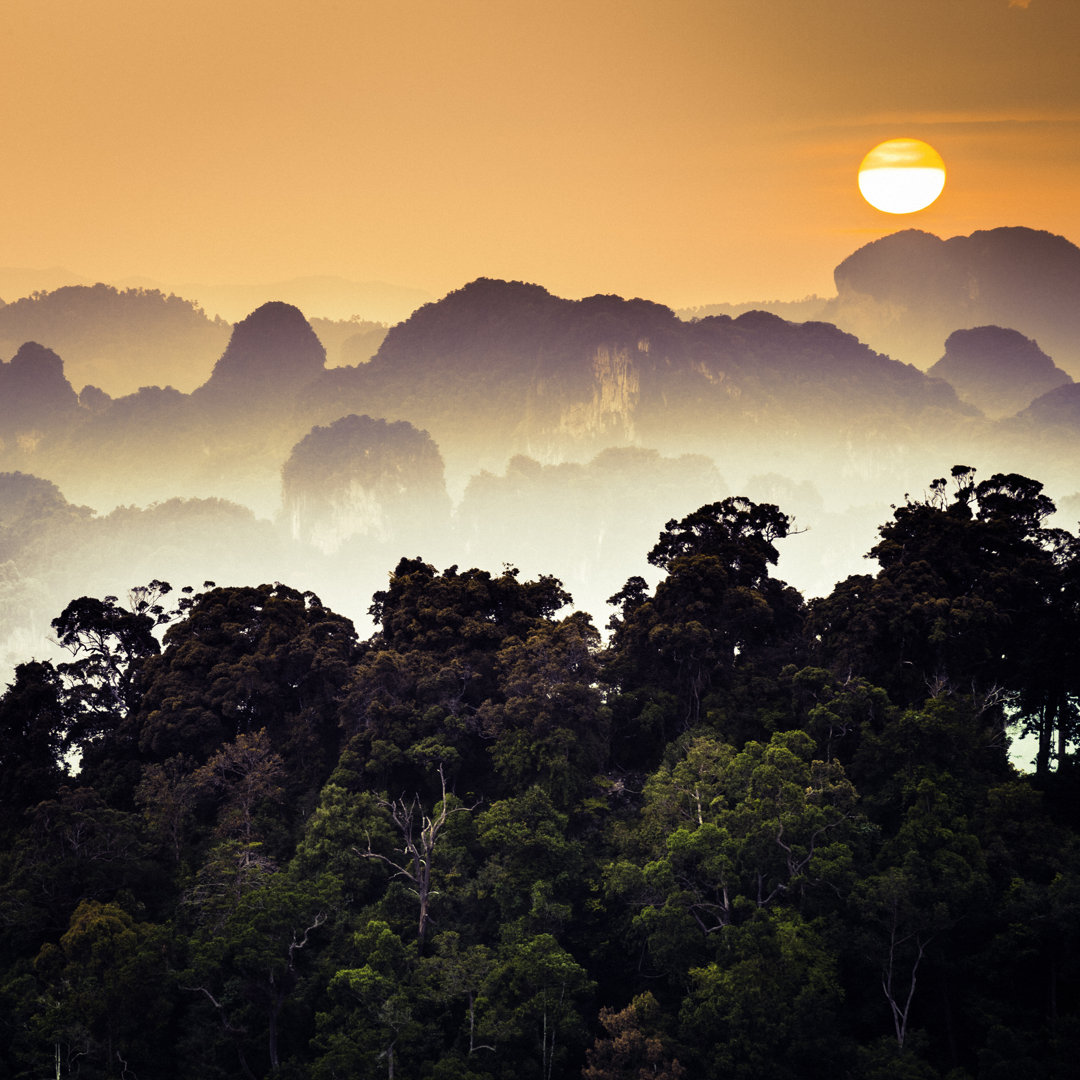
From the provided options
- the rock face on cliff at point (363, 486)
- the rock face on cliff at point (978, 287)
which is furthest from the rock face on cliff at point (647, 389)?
the rock face on cliff at point (978, 287)

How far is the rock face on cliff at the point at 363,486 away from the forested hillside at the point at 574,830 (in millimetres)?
92546

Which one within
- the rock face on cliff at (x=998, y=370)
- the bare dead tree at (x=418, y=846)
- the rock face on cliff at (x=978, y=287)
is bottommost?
the bare dead tree at (x=418, y=846)

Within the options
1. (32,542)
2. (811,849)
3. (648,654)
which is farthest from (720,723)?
(32,542)

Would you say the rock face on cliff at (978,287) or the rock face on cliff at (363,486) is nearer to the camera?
the rock face on cliff at (363,486)

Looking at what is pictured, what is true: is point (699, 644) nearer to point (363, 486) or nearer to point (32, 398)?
point (363, 486)

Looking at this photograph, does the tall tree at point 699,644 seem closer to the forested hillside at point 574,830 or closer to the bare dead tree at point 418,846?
the forested hillside at point 574,830

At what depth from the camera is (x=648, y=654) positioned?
27297mm

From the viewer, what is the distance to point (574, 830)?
75.3ft

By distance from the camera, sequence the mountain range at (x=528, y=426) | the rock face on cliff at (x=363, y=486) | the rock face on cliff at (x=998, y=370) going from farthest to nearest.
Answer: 1. the rock face on cliff at (x=998, y=370)
2. the rock face on cliff at (x=363, y=486)
3. the mountain range at (x=528, y=426)

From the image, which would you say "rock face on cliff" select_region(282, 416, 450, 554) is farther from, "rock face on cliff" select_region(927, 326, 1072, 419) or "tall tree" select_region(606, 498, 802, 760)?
"tall tree" select_region(606, 498, 802, 760)

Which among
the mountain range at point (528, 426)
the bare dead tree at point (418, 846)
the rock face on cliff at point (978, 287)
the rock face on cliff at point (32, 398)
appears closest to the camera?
the bare dead tree at point (418, 846)

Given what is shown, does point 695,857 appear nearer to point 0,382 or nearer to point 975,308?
point 0,382

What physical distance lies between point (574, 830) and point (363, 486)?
101776 millimetres

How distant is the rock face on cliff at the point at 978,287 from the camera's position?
18062 cm
